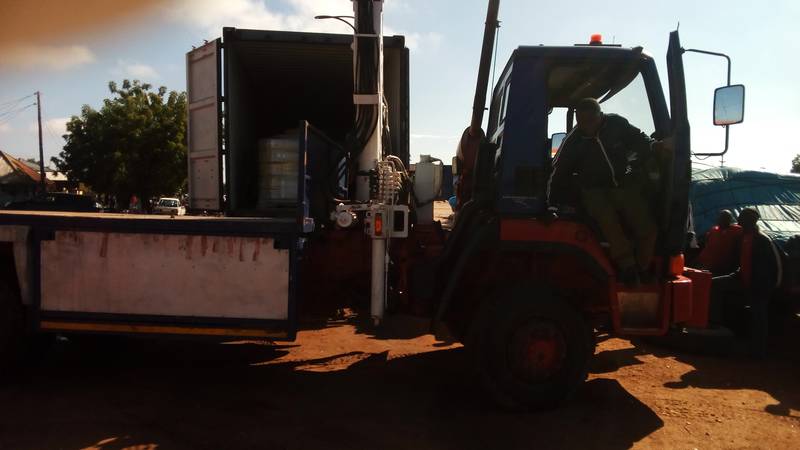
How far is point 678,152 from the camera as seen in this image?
3.75 meters

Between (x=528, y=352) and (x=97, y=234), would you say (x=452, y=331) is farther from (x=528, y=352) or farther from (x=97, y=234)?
(x=97, y=234)

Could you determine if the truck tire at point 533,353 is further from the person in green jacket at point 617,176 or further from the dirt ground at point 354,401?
the person in green jacket at point 617,176

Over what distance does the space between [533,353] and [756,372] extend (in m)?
2.96

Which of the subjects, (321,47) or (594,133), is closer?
(594,133)

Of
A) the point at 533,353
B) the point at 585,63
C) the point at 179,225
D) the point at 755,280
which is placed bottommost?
the point at 533,353

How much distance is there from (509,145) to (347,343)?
3174 millimetres

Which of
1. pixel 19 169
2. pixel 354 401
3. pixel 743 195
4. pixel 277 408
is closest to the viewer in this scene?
pixel 277 408

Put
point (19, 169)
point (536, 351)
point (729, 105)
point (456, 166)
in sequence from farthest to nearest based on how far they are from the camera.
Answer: point (19, 169), point (456, 166), point (536, 351), point (729, 105)

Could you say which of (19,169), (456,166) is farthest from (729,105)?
(19,169)

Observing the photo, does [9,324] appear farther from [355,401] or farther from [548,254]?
[548,254]

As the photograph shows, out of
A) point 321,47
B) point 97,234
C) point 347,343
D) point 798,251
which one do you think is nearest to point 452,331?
point 347,343

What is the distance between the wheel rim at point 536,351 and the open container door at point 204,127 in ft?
11.7

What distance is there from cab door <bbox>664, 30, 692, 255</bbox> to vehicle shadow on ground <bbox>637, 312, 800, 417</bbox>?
5.94 feet

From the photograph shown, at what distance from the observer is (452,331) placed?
452cm
